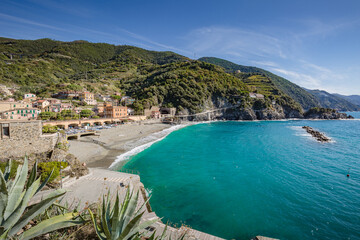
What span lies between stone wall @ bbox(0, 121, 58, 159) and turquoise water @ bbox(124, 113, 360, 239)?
27.4 ft

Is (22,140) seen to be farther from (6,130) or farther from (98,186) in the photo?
(98,186)

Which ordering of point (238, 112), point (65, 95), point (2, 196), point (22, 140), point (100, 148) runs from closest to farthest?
point (2, 196)
point (22, 140)
point (100, 148)
point (65, 95)
point (238, 112)

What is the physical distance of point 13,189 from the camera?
308cm

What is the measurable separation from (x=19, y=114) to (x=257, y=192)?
1822 inches

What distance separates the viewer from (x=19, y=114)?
112ft

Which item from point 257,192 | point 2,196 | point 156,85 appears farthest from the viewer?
point 156,85

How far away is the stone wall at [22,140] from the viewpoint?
1245cm

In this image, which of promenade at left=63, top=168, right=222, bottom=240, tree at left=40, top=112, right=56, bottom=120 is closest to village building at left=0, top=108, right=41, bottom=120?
tree at left=40, top=112, right=56, bottom=120

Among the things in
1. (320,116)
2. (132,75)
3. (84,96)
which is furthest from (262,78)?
(84,96)

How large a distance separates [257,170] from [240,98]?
74328 millimetres

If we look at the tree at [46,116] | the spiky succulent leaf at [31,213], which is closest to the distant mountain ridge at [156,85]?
the tree at [46,116]

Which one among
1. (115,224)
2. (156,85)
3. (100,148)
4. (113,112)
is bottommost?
(100,148)

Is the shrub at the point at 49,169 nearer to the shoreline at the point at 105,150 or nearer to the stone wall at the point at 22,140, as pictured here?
the stone wall at the point at 22,140

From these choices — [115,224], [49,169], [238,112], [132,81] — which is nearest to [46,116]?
[49,169]
